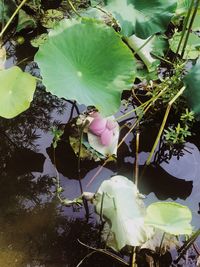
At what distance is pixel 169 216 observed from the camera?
1137 mm

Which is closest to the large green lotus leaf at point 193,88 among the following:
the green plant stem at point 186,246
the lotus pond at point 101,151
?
the lotus pond at point 101,151

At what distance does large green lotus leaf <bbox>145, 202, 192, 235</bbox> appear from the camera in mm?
1108

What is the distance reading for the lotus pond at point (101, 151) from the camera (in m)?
1.24

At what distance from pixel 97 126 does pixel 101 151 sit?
9 centimetres

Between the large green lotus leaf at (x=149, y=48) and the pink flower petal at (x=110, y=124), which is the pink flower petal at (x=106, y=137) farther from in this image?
the large green lotus leaf at (x=149, y=48)

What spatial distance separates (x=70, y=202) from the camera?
1.35 m

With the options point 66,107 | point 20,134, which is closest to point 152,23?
point 66,107

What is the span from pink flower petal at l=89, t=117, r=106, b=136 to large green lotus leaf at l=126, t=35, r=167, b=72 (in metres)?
0.39

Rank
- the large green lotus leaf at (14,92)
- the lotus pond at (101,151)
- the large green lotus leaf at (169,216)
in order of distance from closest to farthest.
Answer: the large green lotus leaf at (169,216) < the lotus pond at (101,151) < the large green lotus leaf at (14,92)

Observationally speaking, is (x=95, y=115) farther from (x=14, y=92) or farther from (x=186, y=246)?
(x=186, y=246)

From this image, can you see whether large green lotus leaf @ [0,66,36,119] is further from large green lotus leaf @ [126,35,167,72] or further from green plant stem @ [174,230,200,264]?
green plant stem @ [174,230,200,264]

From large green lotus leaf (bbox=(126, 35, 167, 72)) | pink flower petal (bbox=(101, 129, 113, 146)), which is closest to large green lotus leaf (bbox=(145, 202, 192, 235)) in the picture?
pink flower petal (bbox=(101, 129, 113, 146))

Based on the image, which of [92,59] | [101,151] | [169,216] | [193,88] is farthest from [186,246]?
[92,59]

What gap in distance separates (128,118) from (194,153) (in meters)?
0.27
